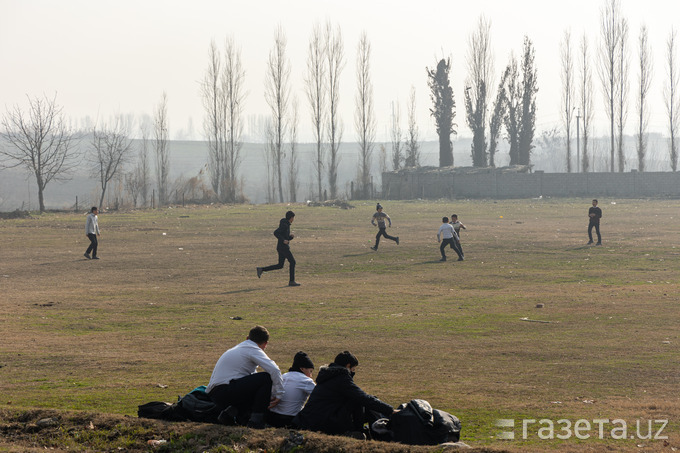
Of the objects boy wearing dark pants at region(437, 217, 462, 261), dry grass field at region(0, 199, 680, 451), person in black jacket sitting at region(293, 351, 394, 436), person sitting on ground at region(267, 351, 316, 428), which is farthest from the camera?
boy wearing dark pants at region(437, 217, 462, 261)

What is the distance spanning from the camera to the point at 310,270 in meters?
28.0

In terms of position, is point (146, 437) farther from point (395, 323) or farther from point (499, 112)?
point (499, 112)

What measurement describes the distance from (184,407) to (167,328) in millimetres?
7647

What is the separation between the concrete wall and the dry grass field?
39.5 m

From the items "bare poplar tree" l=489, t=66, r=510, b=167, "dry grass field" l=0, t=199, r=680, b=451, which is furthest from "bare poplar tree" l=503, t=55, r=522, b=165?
"dry grass field" l=0, t=199, r=680, b=451

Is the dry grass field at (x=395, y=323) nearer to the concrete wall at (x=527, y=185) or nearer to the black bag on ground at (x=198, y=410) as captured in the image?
the black bag on ground at (x=198, y=410)

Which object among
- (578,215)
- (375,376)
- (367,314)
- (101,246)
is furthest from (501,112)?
(375,376)

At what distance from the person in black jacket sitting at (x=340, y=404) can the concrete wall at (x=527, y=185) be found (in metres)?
70.2

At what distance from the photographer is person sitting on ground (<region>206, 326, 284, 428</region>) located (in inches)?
361

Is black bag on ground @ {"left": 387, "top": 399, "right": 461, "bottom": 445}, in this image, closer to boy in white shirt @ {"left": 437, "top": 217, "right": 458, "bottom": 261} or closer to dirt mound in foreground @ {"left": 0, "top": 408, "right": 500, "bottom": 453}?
dirt mound in foreground @ {"left": 0, "top": 408, "right": 500, "bottom": 453}

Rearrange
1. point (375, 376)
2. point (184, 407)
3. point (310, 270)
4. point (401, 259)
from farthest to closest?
point (401, 259) < point (310, 270) < point (375, 376) < point (184, 407)

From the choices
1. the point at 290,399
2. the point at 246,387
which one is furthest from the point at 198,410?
the point at 290,399

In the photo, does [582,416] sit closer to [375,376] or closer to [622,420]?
[622,420]

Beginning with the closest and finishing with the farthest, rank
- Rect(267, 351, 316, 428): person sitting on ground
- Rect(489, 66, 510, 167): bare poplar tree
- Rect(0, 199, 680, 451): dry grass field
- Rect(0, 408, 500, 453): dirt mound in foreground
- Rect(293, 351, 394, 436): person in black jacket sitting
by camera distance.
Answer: Rect(0, 408, 500, 453): dirt mound in foreground
Rect(293, 351, 394, 436): person in black jacket sitting
Rect(267, 351, 316, 428): person sitting on ground
Rect(0, 199, 680, 451): dry grass field
Rect(489, 66, 510, 167): bare poplar tree
